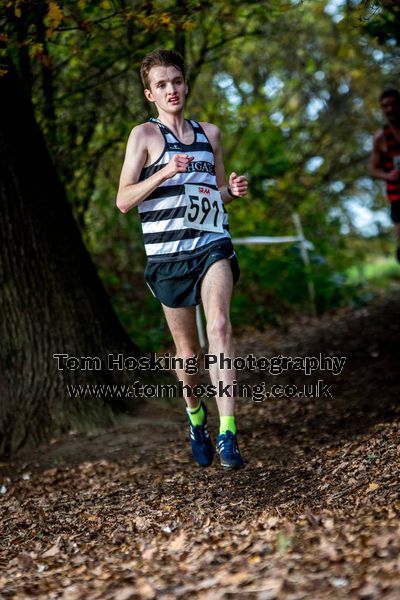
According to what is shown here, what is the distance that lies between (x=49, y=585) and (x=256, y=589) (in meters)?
0.80

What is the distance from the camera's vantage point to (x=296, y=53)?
13.2 metres

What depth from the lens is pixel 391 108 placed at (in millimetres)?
7191

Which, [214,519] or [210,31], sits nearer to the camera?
[214,519]

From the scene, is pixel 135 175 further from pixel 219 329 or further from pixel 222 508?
pixel 222 508

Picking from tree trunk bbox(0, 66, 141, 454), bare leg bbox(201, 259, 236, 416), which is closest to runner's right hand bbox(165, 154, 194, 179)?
bare leg bbox(201, 259, 236, 416)

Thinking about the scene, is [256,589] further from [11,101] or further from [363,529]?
[11,101]

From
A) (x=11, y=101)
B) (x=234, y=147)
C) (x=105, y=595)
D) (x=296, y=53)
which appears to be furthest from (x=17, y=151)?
(x=296, y=53)

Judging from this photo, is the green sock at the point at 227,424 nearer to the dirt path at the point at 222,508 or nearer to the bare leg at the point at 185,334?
the dirt path at the point at 222,508

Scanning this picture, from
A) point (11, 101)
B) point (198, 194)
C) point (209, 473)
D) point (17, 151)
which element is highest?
point (11, 101)

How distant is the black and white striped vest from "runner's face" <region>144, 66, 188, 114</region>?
0.10 meters

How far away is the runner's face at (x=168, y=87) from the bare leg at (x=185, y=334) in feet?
3.31

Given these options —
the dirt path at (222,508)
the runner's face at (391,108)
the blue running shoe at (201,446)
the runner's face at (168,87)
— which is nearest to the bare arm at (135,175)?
the runner's face at (168,87)

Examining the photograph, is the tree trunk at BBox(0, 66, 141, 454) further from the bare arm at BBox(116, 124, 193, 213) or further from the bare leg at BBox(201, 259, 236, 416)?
the bare leg at BBox(201, 259, 236, 416)

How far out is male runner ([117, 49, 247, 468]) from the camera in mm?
3879
